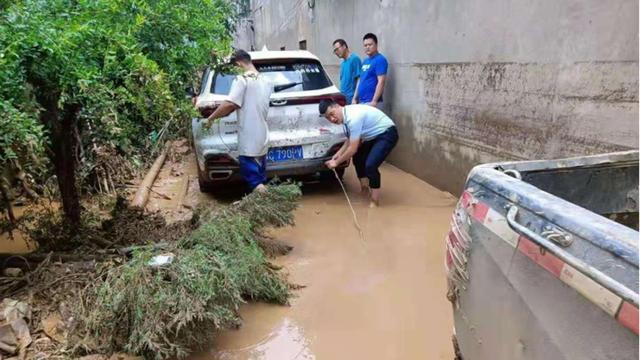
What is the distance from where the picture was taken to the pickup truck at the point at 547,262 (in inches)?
46.7

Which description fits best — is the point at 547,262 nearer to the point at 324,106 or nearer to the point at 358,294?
the point at 358,294

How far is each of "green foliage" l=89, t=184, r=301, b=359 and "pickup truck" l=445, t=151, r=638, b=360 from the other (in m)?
1.32

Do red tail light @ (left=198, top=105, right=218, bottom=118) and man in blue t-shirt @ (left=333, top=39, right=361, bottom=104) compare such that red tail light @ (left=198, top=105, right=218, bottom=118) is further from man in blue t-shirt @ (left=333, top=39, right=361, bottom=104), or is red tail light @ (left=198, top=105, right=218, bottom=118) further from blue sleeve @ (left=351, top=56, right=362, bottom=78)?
blue sleeve @ (left=351, top=56, right=362, bottom=78)

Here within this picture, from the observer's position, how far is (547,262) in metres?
1.38

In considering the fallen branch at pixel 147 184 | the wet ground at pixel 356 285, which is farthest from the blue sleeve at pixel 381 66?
the fallen branch at pixel 147 184

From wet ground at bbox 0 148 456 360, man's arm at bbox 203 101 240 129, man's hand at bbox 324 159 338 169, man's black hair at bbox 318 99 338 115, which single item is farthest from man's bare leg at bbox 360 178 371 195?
man's arm at bbox 203 101 240 129

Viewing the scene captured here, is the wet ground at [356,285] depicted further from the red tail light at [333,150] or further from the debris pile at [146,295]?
the red tail light at [333,150]

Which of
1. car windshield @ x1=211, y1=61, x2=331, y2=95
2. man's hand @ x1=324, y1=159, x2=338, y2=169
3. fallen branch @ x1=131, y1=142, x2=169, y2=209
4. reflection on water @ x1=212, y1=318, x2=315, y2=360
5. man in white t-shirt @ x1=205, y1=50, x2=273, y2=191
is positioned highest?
car windshield @ x1=211, y1=61, x2=331, y2=95

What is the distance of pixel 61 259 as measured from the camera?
11.9ft

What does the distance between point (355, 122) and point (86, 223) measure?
9.11ft

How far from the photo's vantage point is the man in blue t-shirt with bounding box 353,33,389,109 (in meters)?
7.20

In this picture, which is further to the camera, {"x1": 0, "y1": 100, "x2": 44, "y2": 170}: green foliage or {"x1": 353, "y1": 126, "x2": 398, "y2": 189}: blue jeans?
{"x1": 353, "y1": 126, "x2": 398, "y2": 189}: blue jeans

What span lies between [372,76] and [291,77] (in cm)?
194

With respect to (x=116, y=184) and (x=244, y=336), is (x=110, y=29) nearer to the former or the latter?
(x=244, y=336)
